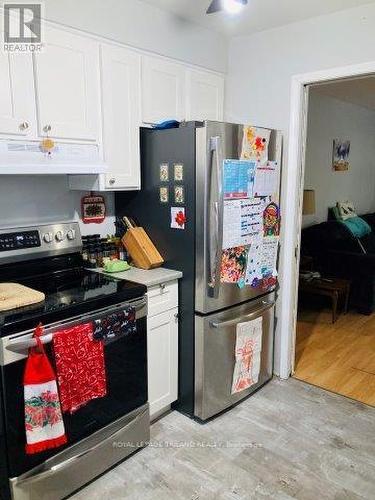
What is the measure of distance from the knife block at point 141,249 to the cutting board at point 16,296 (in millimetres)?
719

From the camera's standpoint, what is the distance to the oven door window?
1562 millimetres

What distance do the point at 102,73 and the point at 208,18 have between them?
87 centimetres

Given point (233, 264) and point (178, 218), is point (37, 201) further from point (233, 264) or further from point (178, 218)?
point (233, 264)

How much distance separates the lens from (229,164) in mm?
2170

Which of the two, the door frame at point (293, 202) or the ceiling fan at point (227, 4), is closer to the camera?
the ceiling fan at point (227, 4)

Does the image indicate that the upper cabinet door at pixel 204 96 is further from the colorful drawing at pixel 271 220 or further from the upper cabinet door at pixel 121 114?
the colorful drawing at pixel 271 220

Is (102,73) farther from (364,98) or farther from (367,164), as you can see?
(367,164)

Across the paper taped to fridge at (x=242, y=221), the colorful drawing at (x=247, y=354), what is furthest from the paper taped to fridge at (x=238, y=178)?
the colorful drawing at (x=247, y=354)

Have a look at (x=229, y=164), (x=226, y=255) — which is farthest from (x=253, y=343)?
(x=229, y=164)

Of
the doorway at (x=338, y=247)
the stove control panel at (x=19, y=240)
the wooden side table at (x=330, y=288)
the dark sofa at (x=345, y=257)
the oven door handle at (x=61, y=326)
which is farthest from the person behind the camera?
the dark sofa at (x=345, y=257)

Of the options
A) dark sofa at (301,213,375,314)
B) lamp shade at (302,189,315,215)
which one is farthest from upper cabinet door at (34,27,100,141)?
dark sofa at (301,213,375,314)

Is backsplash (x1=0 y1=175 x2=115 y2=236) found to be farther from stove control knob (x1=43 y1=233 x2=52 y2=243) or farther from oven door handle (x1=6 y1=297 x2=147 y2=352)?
oven door handle (x1=6 y1=297 x2=147 y2=352)

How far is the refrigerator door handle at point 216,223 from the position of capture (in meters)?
2.10

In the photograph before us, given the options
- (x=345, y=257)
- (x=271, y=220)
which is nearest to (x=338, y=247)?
(x=345, y=257)
